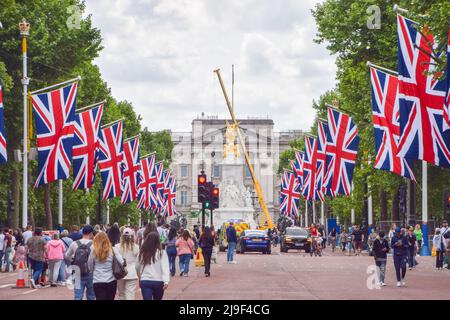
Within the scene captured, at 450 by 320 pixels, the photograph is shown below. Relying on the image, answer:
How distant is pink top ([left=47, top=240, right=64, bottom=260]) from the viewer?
31.6m

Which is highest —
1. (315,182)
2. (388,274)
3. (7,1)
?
(7,1)

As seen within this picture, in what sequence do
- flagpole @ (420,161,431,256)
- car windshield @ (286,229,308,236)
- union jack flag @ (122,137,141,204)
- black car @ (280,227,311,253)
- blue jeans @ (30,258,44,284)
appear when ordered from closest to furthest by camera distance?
blue jeans @ (30,258,44,284) → flagpole @ (420,161,431,256) → union jack flag @ (122,137,141,204) → black car @ (280,227,311,253) → car windshield @ (286,229,308,236)

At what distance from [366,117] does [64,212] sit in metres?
27.5

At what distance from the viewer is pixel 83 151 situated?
45.3 m

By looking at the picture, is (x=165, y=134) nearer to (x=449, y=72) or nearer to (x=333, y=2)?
(x=333, y=2)

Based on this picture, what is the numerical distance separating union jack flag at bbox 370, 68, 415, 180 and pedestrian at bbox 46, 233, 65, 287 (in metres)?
10.9

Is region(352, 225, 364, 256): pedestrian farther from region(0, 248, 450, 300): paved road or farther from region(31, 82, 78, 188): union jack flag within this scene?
region(31, 82, 78, 188): union jack flag

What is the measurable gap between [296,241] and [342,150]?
19419 millimetres

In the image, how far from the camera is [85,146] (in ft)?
148

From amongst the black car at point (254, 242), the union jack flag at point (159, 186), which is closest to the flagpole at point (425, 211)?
the black car at point (254, 242)

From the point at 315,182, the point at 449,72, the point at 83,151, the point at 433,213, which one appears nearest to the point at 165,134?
the point at 433,213

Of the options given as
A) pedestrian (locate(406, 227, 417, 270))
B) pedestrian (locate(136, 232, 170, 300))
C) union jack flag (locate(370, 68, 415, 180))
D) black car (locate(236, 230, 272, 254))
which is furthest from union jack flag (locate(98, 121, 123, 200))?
pedestrian (locate(136, 232, 170, 300))

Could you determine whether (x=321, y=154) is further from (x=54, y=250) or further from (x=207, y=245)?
(x=54, y=250)

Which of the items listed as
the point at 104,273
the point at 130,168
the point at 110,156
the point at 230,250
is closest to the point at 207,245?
the point at 230,250
